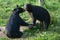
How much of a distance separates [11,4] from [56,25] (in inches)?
138

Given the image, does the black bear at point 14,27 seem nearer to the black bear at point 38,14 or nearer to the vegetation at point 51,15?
the vegetation at point 51,15

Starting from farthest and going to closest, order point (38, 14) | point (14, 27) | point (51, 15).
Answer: point (51, 15), point (38, 14), point (14, 27)

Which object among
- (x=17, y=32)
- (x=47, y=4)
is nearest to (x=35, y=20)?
(x=17, y=32)

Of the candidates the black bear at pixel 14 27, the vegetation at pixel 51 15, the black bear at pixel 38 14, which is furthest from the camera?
the black bear at pixel 38 14

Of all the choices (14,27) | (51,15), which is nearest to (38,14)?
(51,15)

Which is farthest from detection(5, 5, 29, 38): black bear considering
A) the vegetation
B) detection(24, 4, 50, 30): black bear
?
detection(24, 4, 50, 30): black bear

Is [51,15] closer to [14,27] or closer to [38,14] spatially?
[38,14]

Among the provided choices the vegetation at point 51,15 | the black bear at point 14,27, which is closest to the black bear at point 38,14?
the vegetation at point 51,15

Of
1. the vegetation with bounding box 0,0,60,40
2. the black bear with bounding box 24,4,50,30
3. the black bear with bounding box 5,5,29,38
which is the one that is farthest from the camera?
the black bear with bounding box 24,4,50,30

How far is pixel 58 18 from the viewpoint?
11.2 meters

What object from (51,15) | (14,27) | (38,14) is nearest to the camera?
(14,27)

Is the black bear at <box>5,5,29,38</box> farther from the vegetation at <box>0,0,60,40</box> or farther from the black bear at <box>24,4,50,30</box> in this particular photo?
the black bear at <box>24,4,50,30</box>

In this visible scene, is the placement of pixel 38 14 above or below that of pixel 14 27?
Answer: above

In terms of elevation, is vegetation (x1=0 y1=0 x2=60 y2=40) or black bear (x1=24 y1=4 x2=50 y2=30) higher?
black bear (x1=24 y1=4 x2=50 y2=30)
